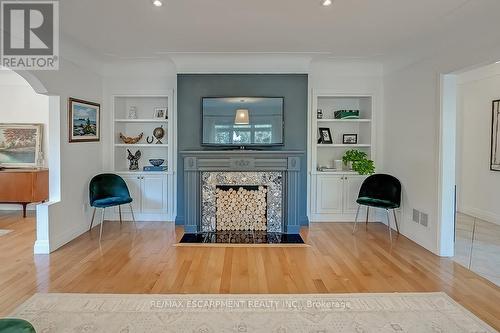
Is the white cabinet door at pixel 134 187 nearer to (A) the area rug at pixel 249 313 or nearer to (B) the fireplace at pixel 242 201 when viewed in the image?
(B) the fireplace at pixel 242 201

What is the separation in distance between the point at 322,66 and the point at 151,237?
371 cm

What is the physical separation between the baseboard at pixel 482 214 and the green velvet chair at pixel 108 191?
19.0ft

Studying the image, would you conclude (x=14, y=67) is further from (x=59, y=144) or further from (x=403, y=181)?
(x=403, y=181)

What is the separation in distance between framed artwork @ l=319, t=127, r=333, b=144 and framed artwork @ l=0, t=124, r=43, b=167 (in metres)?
5.15

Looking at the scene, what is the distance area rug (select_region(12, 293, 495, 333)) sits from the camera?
8.29ft

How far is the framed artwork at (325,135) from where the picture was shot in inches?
234

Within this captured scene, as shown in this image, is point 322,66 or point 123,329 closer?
point 123,329

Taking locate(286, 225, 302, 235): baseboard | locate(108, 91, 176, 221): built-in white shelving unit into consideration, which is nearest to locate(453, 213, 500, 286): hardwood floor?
locate(286, 225, 302, 235): baseboard

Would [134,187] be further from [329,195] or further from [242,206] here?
[329,195]

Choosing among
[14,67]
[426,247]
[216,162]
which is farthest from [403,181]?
[14,67]

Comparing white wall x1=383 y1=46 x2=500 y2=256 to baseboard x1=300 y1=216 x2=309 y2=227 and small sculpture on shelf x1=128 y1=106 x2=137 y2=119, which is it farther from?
small sculpture on shelf x1=128 y1=106 x2=137 y2=119

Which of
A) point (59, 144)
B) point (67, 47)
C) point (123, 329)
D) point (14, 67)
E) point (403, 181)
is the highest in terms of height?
point (67, 47)

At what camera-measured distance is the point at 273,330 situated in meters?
2.49

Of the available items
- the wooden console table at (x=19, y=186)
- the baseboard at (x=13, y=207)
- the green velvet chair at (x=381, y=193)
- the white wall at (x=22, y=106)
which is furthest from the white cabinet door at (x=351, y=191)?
the baseboard at (x=13, y=207)
